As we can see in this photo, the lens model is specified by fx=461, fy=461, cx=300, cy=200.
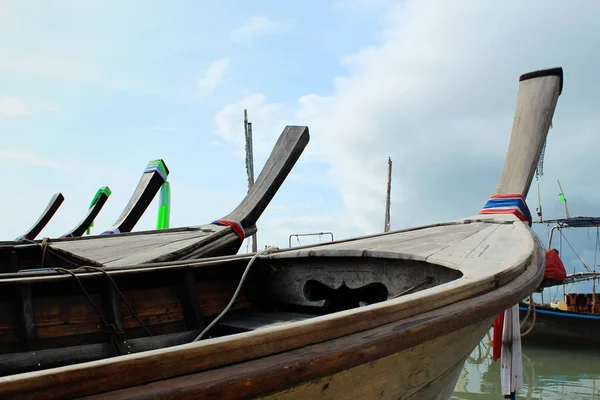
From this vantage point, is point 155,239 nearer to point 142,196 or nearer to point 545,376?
point 142,196

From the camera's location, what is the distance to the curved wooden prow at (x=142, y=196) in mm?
6508

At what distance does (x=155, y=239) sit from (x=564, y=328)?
11.1 metres

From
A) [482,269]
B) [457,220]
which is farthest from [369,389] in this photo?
[457,220]

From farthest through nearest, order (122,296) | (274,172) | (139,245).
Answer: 1. (274,172)
2. (139,245)
3. (122,296)

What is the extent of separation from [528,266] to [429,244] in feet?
1.95

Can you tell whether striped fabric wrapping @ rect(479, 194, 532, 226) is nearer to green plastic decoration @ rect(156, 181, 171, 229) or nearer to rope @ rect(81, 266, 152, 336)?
rope @ rect(81, 266, 152, 336)

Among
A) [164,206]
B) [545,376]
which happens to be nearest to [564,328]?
[545,376]

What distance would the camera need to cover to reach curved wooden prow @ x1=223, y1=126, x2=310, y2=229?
5.61 metres

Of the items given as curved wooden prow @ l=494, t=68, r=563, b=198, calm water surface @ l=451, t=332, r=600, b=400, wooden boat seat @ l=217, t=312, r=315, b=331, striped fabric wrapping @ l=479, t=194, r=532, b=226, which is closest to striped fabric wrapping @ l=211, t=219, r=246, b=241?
wooden boat seat @ l=217, t=312, r=315, b=331

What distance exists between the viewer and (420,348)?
5.09 ft

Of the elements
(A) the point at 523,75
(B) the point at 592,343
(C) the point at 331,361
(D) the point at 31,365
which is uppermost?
(A) the point at 523,75

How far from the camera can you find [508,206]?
4.59 m

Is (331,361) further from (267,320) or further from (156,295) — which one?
(156,295)

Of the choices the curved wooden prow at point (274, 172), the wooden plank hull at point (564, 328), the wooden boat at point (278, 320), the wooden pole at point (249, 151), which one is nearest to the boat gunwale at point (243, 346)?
the wooden boat at point (278, 320)
